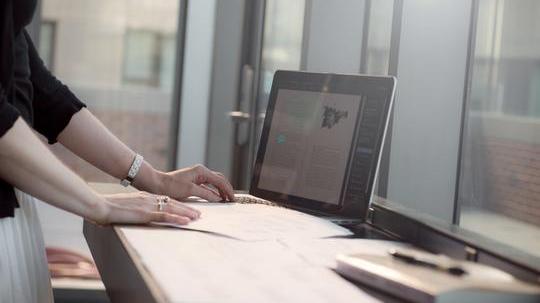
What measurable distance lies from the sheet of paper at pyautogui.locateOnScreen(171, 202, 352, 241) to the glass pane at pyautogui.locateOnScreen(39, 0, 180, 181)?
432cm

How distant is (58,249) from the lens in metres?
4.07

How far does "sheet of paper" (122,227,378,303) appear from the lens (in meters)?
1.00

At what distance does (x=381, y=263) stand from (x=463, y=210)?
29.4 inches

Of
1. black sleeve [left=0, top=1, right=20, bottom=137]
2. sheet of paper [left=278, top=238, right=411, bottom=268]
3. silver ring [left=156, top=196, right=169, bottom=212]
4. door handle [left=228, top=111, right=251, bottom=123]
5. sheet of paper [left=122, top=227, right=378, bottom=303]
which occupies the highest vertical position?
black sleeve [left=0, top=1, right=20, bottom=137]

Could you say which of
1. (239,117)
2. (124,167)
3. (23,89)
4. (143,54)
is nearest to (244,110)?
(239,117)

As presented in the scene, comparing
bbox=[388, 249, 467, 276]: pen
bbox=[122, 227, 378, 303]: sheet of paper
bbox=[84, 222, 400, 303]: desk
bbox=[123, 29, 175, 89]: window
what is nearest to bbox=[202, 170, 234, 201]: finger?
bbox=[84, 222, 400, 303]: desk

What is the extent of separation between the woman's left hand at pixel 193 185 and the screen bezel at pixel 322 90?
0.27 feet

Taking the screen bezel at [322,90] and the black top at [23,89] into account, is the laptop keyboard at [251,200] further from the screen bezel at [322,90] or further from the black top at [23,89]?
the black top at [23,89]

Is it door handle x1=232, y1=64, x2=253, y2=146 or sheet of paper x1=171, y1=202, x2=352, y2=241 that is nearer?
sheet of paper x1=171, y1=202, x2=352, y2=241

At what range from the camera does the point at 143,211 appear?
1.43 m

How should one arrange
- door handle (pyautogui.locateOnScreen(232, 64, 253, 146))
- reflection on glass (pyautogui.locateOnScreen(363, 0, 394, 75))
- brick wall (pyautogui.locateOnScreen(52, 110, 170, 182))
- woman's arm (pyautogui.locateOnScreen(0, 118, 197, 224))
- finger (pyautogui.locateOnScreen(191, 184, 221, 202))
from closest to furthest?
woman's arm (pyautogui.locateOnScreen(0, 118, 197, 224))
finger (pyautogui.locateOnScreen(191, 184, 221, 202))
reflection on glass (pyautogui.locateOnScreen(363, 0, 394, 75))
door handle (pyautogui.locateOnScreen(232, 64, 253, 146))
brick wall (pyautogui.locateOnScreen(52, 110, 170, 182))

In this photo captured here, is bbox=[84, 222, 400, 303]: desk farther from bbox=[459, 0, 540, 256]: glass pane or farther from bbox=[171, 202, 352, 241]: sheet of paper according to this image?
bbox=[459, 0, 540, 256]: glass pane

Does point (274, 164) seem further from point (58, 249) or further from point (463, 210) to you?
point (58, 249)

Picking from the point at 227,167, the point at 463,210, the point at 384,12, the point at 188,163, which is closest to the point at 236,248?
the point at 463,210
